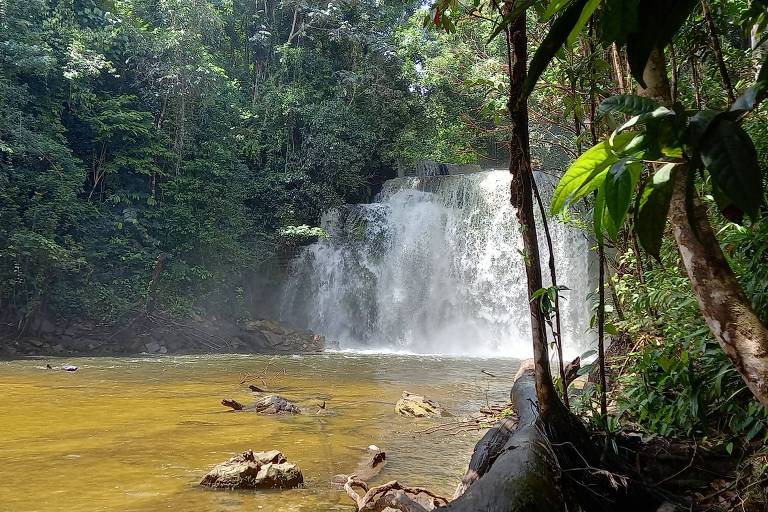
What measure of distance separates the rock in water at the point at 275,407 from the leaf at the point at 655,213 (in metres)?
5.86

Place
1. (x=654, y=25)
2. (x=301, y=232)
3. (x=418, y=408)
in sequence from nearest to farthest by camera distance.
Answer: (x=654, y=25) < (x=418, y=408) < (x=301, y=232)

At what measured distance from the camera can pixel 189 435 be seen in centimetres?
505

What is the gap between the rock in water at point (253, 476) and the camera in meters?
3.54

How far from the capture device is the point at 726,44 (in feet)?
13.9

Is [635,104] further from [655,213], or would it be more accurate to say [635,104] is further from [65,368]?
[65,368]

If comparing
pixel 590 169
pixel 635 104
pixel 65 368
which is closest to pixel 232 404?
pixel 65 368

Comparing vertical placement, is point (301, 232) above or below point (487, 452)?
above

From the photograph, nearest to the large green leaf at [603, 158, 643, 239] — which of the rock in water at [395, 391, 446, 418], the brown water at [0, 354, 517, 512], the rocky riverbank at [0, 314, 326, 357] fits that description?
the brown water at [0, 354, 517, 512]

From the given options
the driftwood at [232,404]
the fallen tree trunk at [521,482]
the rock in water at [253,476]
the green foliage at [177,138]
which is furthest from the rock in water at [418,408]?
the green foliage at [177,138]

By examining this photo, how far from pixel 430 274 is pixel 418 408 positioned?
10.7m

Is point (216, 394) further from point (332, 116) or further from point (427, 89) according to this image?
point (427, 89)

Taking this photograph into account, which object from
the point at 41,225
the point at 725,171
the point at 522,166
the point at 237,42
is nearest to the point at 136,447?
the point at 522,166

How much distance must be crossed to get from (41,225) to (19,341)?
2.83 metres

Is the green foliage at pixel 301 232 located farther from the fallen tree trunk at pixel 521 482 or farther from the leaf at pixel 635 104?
the leaf at pixel 635 104
